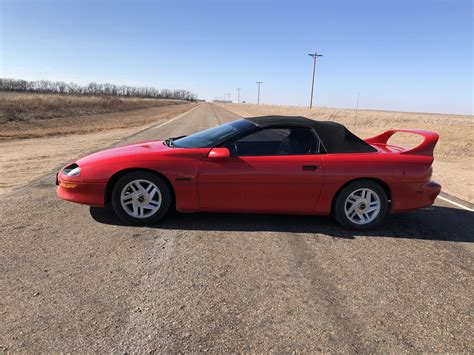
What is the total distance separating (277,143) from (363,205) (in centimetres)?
133

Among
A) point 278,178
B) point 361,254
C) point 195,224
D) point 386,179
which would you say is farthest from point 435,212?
point 195,224

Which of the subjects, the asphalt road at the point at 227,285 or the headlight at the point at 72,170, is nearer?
the asphalt road at the point at 227,285

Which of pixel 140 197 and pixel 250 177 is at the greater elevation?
pixel 250 177

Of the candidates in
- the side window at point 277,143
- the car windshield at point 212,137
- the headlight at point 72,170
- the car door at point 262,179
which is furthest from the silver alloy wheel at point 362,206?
the headlight at point 72,170

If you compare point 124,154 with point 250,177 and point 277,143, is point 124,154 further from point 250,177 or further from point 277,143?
point 277,143

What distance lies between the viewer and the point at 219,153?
167 inches

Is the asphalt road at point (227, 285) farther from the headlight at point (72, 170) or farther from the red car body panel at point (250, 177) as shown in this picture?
the headlight at point (72, 170)

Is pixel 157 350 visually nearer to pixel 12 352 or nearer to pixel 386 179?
pixel 12 352

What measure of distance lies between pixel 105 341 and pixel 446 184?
7.55 m

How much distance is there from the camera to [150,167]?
4238mm

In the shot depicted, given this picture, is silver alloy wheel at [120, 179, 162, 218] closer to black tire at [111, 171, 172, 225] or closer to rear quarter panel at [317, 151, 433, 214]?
black tire at [111, 171, 172, 225]

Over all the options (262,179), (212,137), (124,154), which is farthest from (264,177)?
(124,154)

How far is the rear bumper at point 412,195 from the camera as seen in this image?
4.53 metres

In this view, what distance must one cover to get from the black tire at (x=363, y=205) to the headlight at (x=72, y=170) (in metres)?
3.16
